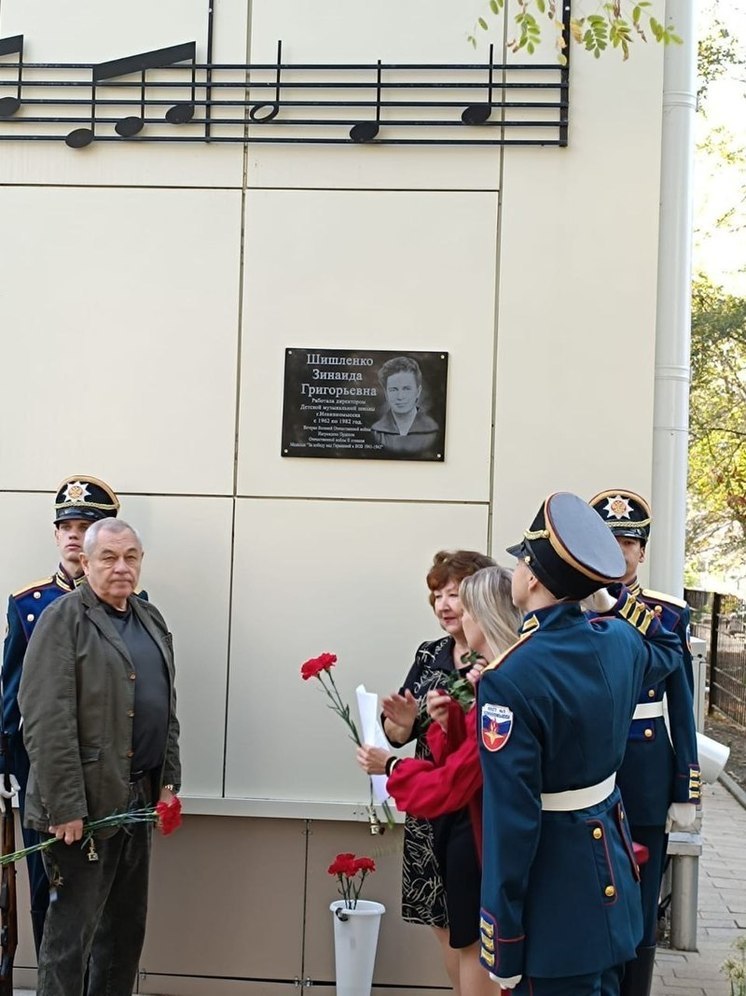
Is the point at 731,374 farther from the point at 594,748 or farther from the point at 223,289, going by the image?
the point at 594,748

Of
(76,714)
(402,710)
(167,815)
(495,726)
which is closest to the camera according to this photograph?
(495,726)

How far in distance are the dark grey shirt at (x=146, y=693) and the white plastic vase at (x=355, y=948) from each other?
3.09ft

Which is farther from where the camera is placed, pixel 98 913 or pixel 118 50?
pixel 118 50

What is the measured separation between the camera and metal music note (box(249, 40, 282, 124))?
4812 millimetres

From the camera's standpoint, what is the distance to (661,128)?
4805mm

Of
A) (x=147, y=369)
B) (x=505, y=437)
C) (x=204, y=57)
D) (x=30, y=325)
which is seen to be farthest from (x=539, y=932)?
(x=204, y=57)

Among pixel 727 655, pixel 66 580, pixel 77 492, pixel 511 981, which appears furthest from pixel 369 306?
pixel 727 655

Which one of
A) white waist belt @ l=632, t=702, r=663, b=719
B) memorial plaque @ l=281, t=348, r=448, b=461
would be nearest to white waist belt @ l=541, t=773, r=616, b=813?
white waist belt @ l=632, t=702, r=663, b=719

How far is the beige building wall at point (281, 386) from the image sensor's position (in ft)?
15.6

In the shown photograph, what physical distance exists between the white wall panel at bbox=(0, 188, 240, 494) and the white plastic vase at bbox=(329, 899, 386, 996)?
162 centimetres

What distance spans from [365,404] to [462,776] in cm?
188

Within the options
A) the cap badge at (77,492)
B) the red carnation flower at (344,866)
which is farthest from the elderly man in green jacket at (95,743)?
the red carnation flower at (344,866)

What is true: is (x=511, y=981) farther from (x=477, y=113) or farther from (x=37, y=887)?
(x=477, y=113)

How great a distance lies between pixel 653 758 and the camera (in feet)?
13.4
